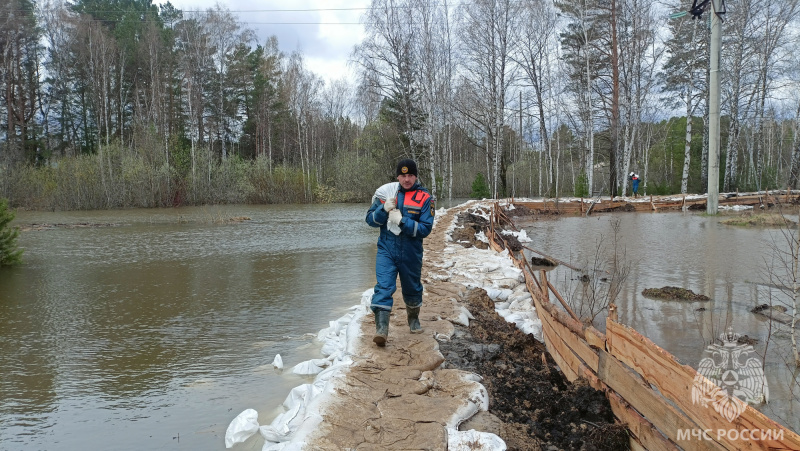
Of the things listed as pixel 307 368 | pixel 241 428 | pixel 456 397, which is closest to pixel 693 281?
pixel 456 397

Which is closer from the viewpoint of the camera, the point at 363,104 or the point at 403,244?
the point at 403,244

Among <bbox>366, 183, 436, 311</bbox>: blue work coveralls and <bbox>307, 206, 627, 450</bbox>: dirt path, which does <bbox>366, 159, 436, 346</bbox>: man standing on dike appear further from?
<bbox>307, 206, 627, 450</bbox>: dirt path

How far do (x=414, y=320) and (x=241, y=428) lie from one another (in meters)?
1.94

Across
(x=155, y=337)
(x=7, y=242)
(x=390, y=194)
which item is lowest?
(x=155, y=337)

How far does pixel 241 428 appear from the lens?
317 cm

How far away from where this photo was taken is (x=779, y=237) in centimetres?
1072

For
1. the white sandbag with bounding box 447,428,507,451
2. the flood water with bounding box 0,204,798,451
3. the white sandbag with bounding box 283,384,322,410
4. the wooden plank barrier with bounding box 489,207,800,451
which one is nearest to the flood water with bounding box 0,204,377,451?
the flood water with bounding box 0,204,798,451

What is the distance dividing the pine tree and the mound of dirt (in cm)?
1093

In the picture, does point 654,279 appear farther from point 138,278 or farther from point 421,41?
point 421,41

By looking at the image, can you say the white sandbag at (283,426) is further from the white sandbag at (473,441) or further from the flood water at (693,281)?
the flood water at (693,281)

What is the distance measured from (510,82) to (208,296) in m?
21.7

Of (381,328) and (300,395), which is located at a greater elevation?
(381,328)

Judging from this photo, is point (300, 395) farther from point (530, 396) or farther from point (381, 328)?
point (530, 396)

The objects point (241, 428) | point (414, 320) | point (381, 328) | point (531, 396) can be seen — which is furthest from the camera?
point (414, 320)
